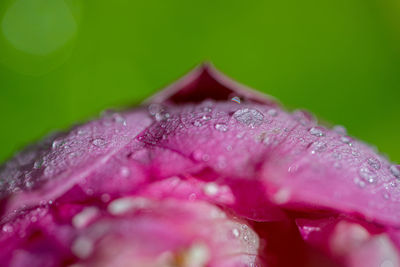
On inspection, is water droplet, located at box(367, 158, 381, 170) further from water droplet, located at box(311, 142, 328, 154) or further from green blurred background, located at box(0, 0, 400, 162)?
green blurred background, located at box(0, 0, 400, 162)

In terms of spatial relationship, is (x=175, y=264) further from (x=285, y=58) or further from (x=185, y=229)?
(x=285, y=58)

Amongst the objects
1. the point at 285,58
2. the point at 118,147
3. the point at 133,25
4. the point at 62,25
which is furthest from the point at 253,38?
the point at 118,147

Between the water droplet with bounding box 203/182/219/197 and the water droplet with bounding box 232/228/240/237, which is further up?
the water droplet with bounding box 203/182/219/197

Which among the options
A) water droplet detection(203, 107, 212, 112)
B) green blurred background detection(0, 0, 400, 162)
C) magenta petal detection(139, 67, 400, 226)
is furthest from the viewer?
green blurred background detection(0, 0, 400, 162)

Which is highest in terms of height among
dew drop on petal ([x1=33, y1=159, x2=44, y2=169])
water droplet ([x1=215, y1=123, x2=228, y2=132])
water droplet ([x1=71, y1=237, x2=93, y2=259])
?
water droplet ([x1=215, y1=123, x2=228, y2=132])

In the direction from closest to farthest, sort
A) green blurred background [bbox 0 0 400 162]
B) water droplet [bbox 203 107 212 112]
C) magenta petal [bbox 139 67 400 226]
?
1. magenta petal [bbox 139 67 400 226]
2. water droplet [bbox 203 107 212 112]
3. green blurred background [bbox 0 0 400 162]

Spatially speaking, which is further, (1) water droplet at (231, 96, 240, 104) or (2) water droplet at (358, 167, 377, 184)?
(1) water droplet at (231, 96, 240, 104)

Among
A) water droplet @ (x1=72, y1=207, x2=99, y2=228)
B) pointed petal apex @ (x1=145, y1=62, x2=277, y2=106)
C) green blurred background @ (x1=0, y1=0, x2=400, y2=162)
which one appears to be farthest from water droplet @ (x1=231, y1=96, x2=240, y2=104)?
green blurred background @ (x1=0, y1=0, x2=400, y2=162)
